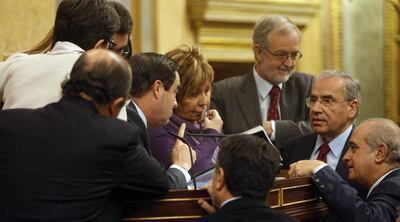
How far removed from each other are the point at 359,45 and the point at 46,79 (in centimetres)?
631

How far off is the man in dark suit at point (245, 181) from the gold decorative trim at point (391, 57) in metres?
6.40

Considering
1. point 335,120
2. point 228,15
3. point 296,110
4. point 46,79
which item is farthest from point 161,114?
point 228,15

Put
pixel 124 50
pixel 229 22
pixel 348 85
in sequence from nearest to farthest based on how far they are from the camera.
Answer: pixel 124 50 → pixel 348 85 → pixel 229 22

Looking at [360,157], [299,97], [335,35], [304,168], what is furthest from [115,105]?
[335,35]

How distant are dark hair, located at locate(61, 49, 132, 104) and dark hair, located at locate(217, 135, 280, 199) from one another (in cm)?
40

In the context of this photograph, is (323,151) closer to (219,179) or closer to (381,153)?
(381,153)

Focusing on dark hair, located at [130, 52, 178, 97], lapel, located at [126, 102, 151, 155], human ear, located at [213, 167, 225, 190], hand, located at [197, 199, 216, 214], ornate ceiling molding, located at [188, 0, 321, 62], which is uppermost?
dark hair, located at [130, 52, 178, 97]

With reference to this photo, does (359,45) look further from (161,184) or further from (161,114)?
(161,184)

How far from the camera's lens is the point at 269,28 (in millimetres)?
5480

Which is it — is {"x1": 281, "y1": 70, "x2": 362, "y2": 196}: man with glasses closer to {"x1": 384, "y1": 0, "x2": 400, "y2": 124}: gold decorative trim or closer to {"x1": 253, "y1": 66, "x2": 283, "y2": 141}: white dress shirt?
{"x1": 253, "y1": 66, "x2": 283, "y2": 141}: white dress shirt

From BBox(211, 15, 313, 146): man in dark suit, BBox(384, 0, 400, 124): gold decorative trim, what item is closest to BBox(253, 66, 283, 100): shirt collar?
BBox(211, 15, 313, 146): man in dark suit

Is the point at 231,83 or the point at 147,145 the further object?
the point at 231,83

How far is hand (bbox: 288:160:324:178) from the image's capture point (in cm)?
395

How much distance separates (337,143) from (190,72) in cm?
81
